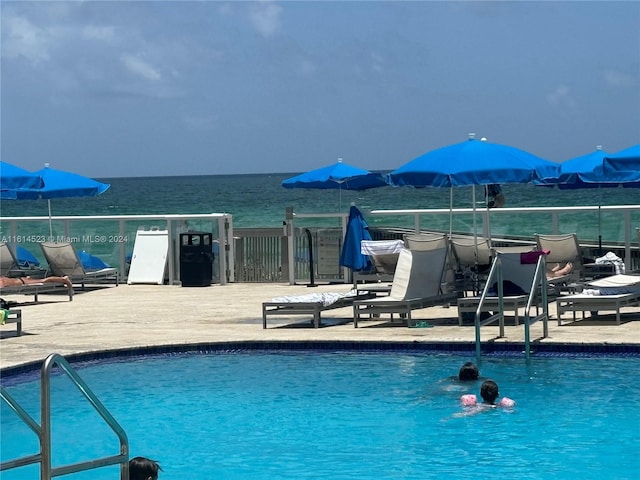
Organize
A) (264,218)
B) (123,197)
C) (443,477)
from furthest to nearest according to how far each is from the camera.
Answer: (123,197) < (264,218) < (443,477)

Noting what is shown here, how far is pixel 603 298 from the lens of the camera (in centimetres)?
1278

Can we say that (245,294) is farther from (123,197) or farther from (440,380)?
(123,197)

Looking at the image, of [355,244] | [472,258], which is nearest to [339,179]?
[355,244]

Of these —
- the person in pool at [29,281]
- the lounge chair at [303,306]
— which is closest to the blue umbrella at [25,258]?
the person in pool at [29,281]

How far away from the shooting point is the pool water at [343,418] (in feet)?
27.6

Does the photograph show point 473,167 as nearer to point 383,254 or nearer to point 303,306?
point 383,254

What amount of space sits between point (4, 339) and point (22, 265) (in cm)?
667

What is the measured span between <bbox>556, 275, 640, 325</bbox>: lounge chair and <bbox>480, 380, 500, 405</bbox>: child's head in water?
130 inches

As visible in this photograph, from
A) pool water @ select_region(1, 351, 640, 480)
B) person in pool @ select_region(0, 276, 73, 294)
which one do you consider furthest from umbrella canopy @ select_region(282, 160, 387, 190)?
pool water @ select_region(1, 351, 640, 480)

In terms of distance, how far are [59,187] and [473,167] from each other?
25.3ft

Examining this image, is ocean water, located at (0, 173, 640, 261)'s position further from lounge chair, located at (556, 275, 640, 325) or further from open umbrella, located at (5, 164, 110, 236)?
lounge chair, located at (556, 275, 640, 325)

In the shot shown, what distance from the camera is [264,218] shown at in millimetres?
77875

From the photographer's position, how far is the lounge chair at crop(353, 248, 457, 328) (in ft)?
43.1

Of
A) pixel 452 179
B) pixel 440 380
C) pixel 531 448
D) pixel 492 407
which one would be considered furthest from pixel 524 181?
pixel 531 448
